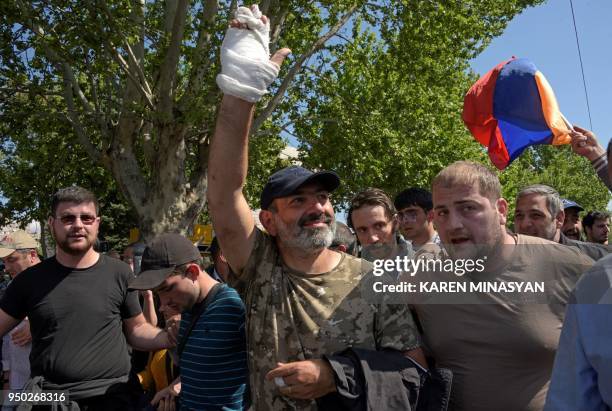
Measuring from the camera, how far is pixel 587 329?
132cm

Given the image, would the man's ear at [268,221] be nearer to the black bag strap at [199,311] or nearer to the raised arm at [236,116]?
the raised arm at [236,116]

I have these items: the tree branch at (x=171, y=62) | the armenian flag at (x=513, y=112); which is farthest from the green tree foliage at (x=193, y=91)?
the armenian flag at (x=513, y=112)

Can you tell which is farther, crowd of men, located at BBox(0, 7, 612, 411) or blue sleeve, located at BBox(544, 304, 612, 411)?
crowd of men, located at BBox(0, 7, 612, 411)

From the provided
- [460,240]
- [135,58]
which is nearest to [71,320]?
[460,240]

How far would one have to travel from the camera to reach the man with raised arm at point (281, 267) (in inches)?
78.4

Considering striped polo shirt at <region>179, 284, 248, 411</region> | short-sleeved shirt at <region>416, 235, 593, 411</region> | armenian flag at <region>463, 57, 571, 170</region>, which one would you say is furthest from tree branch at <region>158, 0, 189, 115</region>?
short-sleeved shirt at <region>416, 235, 593, 411</region>

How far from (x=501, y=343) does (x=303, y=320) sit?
692 millimetres

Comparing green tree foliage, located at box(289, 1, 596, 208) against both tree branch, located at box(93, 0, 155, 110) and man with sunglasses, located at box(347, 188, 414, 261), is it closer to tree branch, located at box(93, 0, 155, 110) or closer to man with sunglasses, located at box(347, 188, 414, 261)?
tree branch, located at box(93, 0, 155, 110)

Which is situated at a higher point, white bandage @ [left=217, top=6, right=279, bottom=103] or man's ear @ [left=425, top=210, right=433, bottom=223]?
man's ear @ [left=425, top=210, right=433, bottom=223]

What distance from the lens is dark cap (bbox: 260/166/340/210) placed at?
2188 mm

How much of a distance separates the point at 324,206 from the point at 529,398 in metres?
0.99

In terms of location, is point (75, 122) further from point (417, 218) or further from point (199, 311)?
point (199, 311)

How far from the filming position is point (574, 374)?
4.39 ft

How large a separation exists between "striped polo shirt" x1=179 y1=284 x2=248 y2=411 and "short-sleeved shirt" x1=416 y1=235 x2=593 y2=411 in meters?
0.83
